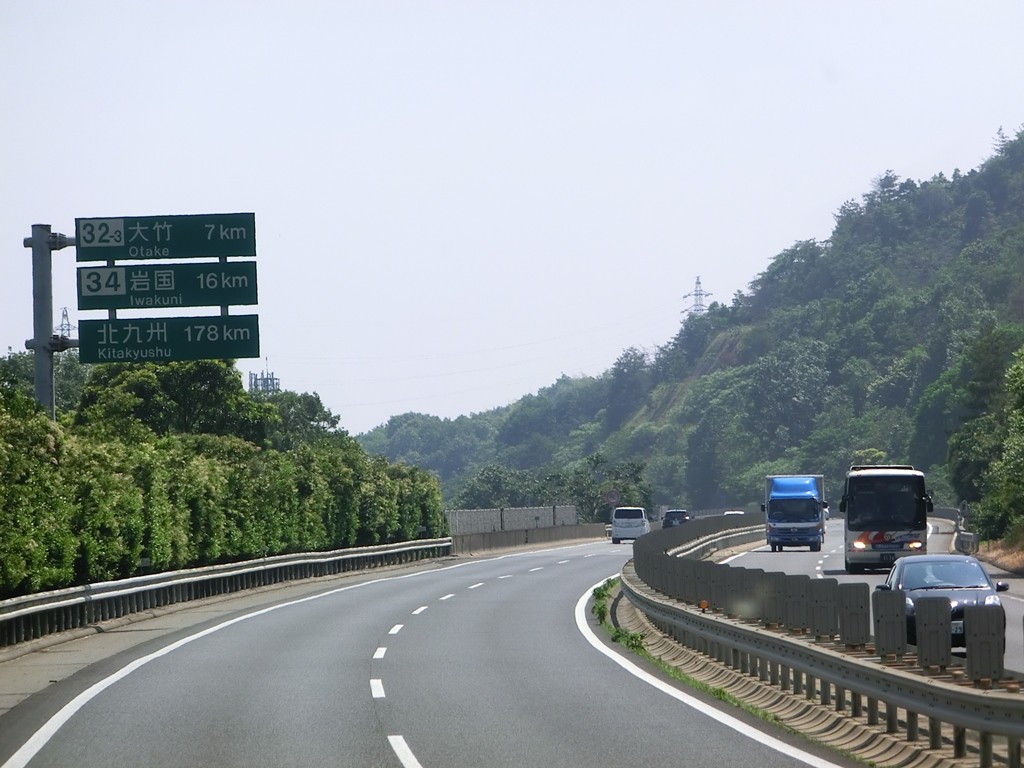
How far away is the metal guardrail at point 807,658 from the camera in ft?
34.8

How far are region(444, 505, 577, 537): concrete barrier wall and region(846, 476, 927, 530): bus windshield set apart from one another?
26.4 metres

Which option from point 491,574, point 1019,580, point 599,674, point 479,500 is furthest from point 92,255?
point 479,500

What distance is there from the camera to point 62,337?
2928 centimetres

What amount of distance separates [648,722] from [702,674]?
196 inches

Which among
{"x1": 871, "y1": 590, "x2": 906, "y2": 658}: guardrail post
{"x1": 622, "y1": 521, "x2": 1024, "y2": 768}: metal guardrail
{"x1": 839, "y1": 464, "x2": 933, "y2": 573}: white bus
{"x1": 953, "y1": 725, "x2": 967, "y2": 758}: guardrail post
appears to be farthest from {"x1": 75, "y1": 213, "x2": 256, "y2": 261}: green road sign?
{"x1": 839, "y1": 464, "x2": 933, "y2": 573}: white bus

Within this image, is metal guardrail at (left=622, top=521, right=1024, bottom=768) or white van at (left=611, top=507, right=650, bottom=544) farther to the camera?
white van at (left=611, top=507, right=650, bottom=544)

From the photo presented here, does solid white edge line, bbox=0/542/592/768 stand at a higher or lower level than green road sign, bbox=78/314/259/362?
lower

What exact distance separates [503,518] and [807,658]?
65138mm

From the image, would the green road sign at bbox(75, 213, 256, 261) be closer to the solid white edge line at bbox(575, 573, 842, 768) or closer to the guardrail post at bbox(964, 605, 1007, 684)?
the solid white edge line at bbox(575, 573, 842, 768)

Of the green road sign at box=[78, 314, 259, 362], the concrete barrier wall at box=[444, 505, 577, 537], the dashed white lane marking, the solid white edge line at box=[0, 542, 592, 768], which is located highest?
the green road sign at box=[78, 314, 259, 362]

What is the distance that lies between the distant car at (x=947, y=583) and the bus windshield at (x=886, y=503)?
22.1 m

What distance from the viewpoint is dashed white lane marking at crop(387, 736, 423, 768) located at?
12576mm

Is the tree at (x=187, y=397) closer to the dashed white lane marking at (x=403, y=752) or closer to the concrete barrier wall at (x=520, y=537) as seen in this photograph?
the concrete barrier wall at (x=520, y=537)

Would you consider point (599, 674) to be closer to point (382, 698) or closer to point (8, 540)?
point (382, 698)
